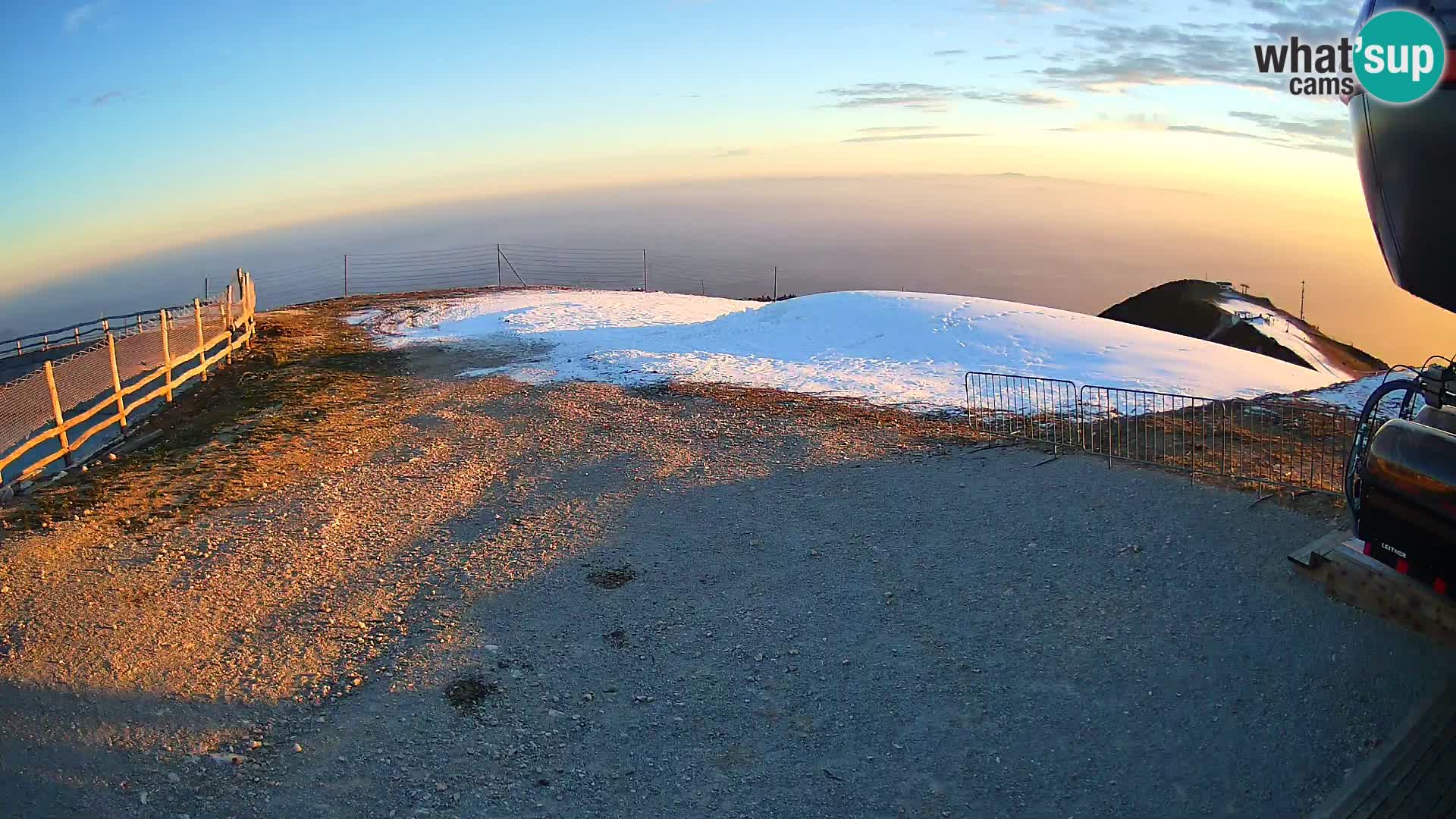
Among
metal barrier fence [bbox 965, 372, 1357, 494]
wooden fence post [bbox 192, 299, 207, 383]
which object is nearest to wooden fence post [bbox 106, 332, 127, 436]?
wooden fence post [bbox 192, 299, 207, 383]

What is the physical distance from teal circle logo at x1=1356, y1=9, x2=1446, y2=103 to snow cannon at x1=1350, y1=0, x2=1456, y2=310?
4 cm

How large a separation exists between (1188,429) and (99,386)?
15033 mm

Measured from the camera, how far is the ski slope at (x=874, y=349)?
1455 cm

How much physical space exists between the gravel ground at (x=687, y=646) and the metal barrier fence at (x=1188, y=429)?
73cm

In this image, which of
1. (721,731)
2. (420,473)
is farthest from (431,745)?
(420,473)

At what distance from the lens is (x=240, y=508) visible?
31.8ft

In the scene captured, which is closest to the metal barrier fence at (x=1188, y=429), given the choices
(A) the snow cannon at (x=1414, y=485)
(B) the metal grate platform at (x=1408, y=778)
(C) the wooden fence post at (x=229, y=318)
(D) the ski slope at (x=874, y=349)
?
(D) the ski slope at (x=874, y=349)

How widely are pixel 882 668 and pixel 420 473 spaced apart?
6727mm

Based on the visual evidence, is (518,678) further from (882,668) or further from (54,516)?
(54,516)

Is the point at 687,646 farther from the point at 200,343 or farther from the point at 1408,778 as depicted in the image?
the point at 200,343

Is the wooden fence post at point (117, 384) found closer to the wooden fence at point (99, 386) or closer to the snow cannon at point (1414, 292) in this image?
the wooden fence at point (99, 386)

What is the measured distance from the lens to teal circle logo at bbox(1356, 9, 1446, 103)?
4.59 meters

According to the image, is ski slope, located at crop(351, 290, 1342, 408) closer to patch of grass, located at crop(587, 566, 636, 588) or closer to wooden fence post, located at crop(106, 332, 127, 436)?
wooden fence post, located at crop(106, 332, 127, 436)

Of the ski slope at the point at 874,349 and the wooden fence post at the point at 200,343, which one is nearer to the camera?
the ski slope at the point at 874,349
